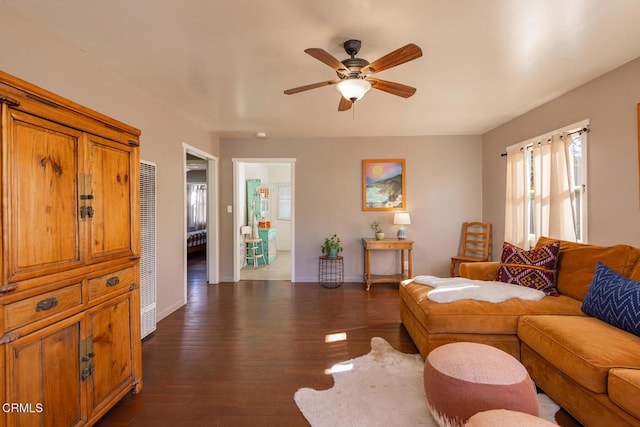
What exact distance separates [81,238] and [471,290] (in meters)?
2.81

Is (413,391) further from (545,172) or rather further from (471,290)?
(545,172)

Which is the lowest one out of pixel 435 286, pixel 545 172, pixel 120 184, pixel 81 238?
pixel 435 286

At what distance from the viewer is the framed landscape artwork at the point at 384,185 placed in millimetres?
5117

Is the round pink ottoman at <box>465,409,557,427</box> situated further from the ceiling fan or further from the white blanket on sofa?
the ceiling fan

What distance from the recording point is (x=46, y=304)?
1403 mm

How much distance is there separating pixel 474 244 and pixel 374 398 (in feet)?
12.2

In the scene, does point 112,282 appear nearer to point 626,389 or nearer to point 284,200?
point 626,389

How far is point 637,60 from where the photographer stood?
2.42 m

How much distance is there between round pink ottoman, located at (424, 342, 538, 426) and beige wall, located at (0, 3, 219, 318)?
3.03 metres

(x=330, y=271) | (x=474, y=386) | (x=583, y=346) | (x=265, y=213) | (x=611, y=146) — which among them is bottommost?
(x=330, y=271)

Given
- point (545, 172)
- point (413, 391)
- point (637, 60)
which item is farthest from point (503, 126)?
point (413, 391)

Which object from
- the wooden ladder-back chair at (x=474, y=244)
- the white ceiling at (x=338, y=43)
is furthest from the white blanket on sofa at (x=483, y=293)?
the wooden ladder-back chair at (x=474, y=244)

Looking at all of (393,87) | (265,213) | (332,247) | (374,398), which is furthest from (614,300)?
(265,213)

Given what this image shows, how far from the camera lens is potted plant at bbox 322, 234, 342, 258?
194 inches
